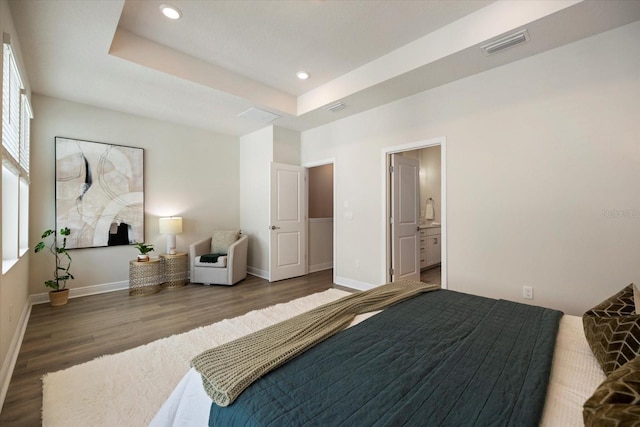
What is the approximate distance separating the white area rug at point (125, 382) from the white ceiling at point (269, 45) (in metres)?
2.73

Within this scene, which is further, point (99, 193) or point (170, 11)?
point (99, 193)

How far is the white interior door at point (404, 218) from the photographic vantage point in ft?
13.3

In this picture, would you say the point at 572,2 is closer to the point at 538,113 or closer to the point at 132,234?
the point at 538,113

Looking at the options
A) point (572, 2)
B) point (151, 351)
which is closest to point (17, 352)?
point (151, 351)

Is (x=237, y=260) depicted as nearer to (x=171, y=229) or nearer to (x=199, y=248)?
(x=199, y=248)

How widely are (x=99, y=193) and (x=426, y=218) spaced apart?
612 cm

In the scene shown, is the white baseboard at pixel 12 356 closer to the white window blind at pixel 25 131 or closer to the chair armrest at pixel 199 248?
the white window blind at pixel 25 131

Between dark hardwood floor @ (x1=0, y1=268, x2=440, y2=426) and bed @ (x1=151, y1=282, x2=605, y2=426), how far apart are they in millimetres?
1507

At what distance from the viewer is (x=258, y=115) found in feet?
14.2

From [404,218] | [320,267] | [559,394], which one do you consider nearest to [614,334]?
[559,394]

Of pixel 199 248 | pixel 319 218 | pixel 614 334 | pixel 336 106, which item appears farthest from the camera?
pixel 319 218

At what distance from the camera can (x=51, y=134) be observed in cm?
379


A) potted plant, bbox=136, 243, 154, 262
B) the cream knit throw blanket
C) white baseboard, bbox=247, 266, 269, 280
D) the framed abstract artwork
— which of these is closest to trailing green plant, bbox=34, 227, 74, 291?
the framed abstract artwork

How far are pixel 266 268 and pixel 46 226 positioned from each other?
3.06 meters
